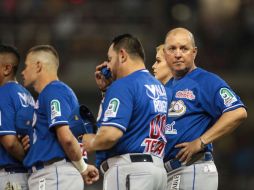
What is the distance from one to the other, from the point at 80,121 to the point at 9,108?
0.74 m

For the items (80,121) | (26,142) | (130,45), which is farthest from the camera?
(26,142)

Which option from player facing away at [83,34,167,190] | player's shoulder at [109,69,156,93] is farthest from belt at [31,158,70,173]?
player's shoulder at [109,69,156,93]

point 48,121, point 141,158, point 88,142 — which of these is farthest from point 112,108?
point 48,121

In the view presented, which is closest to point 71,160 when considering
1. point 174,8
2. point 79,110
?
point 79,110

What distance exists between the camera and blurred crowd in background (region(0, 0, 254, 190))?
721 inches

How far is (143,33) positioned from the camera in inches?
749

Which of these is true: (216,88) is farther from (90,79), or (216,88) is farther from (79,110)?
(90,79)

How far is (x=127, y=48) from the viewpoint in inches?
303

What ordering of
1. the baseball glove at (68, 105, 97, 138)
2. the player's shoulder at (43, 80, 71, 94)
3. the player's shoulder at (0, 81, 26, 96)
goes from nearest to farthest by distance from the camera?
1. the player's shoulder at (43, 80, 71, 94)
2. the baseball glove at (68, 105, 97, 138)
3. the player's shoulder at (0, 81, 26, 96)

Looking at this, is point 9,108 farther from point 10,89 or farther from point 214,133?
point 214,133

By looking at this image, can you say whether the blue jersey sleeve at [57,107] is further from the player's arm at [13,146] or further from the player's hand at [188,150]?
the player's hand at [188,150]

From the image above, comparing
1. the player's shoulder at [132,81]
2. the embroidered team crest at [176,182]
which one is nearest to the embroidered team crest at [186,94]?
the player's shoulder at [132,81]

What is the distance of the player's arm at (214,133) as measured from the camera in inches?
313

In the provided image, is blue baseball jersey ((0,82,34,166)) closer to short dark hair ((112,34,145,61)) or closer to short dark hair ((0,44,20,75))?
short dark hair ((0,44,20,75))
